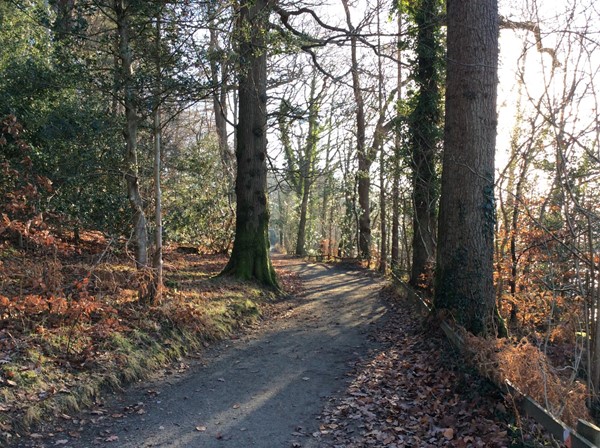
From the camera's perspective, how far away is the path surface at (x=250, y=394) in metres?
5.00

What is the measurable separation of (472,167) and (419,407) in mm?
3867

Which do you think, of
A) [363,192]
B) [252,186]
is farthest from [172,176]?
[363,192]

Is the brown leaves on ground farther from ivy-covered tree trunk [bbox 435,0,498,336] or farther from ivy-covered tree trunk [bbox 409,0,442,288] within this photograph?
ivy-covered tree trunk [bbox 409,0,442,288]

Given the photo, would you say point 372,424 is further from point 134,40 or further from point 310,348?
point 134,40

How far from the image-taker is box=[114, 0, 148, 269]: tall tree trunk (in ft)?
28.4

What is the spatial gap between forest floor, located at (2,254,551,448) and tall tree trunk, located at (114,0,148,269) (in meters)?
2.77

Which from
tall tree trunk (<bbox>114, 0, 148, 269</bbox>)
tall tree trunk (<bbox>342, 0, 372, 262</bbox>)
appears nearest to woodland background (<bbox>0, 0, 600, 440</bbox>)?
tall tree trunk (<bbox>114, 0, 148, 269</bbox>)

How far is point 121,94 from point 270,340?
5714 mm

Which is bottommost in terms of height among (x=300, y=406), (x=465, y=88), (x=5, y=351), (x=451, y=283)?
(x=300, y=406)

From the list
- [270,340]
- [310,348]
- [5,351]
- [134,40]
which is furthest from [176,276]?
[5,351]

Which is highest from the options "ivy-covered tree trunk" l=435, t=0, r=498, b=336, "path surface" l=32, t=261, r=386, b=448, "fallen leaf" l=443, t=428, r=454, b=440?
"ivy-covered tree trunk" l=435, t=0, r=498, b=336

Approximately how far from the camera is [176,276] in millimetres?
12352

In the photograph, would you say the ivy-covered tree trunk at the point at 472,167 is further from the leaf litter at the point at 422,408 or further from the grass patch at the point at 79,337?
the grass patch at the point at 79,337

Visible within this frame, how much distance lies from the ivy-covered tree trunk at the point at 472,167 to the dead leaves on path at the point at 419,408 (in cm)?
100
